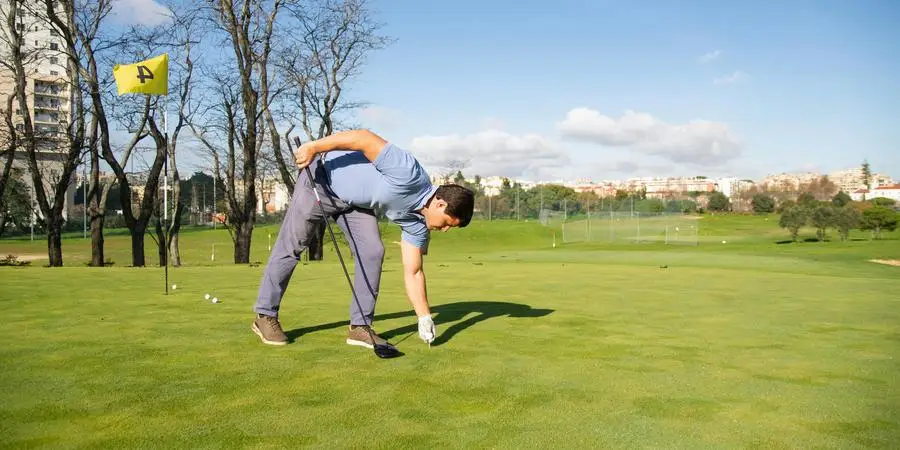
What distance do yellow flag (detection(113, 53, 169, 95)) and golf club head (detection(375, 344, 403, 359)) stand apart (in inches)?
310

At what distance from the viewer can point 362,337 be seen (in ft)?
17.7

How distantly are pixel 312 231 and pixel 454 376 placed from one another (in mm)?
2256

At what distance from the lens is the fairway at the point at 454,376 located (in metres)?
3.15

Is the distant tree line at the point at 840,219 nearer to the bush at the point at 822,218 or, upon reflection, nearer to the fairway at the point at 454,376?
the bush at the point at 822,218

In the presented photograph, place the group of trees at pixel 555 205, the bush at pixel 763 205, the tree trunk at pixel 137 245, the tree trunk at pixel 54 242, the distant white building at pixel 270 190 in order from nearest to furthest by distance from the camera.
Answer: the tree trunk at pixel 54 242 < the tree trunk at pixel 137 245 < the distant white building at pixel 270 190 < the group of trees at pixel 555 205 < the bush at pixel 763 205

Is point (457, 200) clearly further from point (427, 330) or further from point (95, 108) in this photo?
point (95, 108)

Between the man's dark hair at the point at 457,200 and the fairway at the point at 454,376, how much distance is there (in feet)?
3.56

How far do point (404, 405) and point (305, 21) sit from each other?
99.8 feet

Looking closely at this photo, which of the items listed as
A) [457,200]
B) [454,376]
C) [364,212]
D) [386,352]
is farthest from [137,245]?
[454,376]

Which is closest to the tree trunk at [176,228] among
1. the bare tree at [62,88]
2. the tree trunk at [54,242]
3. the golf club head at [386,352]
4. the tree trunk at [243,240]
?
the tree trunk at [243,240]

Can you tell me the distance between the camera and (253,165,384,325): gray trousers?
5750 millimetres

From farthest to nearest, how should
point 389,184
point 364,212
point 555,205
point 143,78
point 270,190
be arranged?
1. point 270,190
2. point 555,205
3. point 143,78
4. point 364,212
5. point 389,184

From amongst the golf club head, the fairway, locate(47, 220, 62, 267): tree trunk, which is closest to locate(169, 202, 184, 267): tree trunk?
locate(47, 220, 62, 267): tree trunk

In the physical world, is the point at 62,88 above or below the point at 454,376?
above
